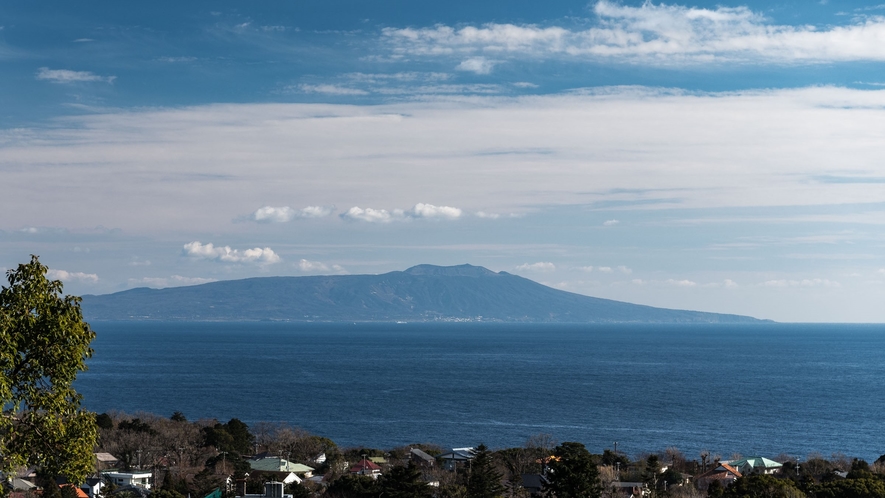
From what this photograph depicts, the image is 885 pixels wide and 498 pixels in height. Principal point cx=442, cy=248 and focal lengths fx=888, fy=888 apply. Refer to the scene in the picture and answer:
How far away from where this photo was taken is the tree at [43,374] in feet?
25.0

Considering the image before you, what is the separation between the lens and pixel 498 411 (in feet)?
295

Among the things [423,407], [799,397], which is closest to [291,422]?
[423,407]

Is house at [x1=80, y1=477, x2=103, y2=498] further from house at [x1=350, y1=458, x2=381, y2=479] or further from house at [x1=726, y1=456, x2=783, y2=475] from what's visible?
house at [x1=726, y1=456, x2=783, y2=475]

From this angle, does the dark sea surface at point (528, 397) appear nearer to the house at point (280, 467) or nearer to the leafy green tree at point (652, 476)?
the leafy green tree at point (652, 476)

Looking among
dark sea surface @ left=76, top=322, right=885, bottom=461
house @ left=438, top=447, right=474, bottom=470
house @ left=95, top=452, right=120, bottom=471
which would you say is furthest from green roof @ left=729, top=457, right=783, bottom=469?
house @ left=95, top=452, right=120, bottom=471

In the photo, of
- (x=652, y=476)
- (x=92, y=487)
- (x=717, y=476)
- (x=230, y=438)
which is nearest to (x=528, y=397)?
(x=230, y=438)

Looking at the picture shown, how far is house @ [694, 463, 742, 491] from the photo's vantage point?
44281mm

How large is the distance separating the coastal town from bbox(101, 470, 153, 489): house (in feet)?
Answer: 0.22

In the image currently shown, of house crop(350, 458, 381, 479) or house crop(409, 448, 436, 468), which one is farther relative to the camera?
house crop(409, 448, 436, 468)

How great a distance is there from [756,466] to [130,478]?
3342 cm

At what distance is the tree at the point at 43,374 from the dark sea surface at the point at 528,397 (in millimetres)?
→ 59803

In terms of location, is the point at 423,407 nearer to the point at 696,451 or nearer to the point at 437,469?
the point at 696,451

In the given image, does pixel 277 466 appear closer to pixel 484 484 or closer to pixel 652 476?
pixel 484 484

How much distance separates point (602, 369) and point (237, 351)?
84325 mm
